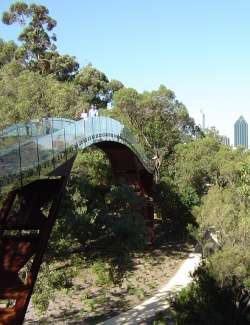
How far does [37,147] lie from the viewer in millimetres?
13070

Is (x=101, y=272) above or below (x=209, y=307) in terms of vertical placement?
below

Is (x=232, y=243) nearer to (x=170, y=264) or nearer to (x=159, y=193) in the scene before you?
(x=170, y=264)

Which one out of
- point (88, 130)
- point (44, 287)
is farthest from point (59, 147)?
point (88, 130)

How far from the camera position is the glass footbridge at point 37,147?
11523mm

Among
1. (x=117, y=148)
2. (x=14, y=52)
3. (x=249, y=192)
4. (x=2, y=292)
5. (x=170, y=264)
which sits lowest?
(x=170, y=264)

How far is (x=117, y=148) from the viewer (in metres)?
30.0

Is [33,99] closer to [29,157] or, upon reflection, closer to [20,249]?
[29,157]

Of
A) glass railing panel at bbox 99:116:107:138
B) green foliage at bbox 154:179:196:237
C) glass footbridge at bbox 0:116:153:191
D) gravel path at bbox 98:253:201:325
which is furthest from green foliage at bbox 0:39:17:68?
glass footbridge at bbox 0:116:153:191

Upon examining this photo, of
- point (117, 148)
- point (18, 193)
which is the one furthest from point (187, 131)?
point (18, 193)

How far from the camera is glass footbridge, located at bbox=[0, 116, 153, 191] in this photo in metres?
11.5

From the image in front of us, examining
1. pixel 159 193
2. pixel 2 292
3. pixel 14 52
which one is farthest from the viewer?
pixel 14 52

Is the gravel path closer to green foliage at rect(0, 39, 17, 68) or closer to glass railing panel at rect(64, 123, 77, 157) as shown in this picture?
glass railing panel at rect(64, 123, 77, 157)

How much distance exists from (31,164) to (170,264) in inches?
744

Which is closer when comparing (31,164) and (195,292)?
(31,164)
